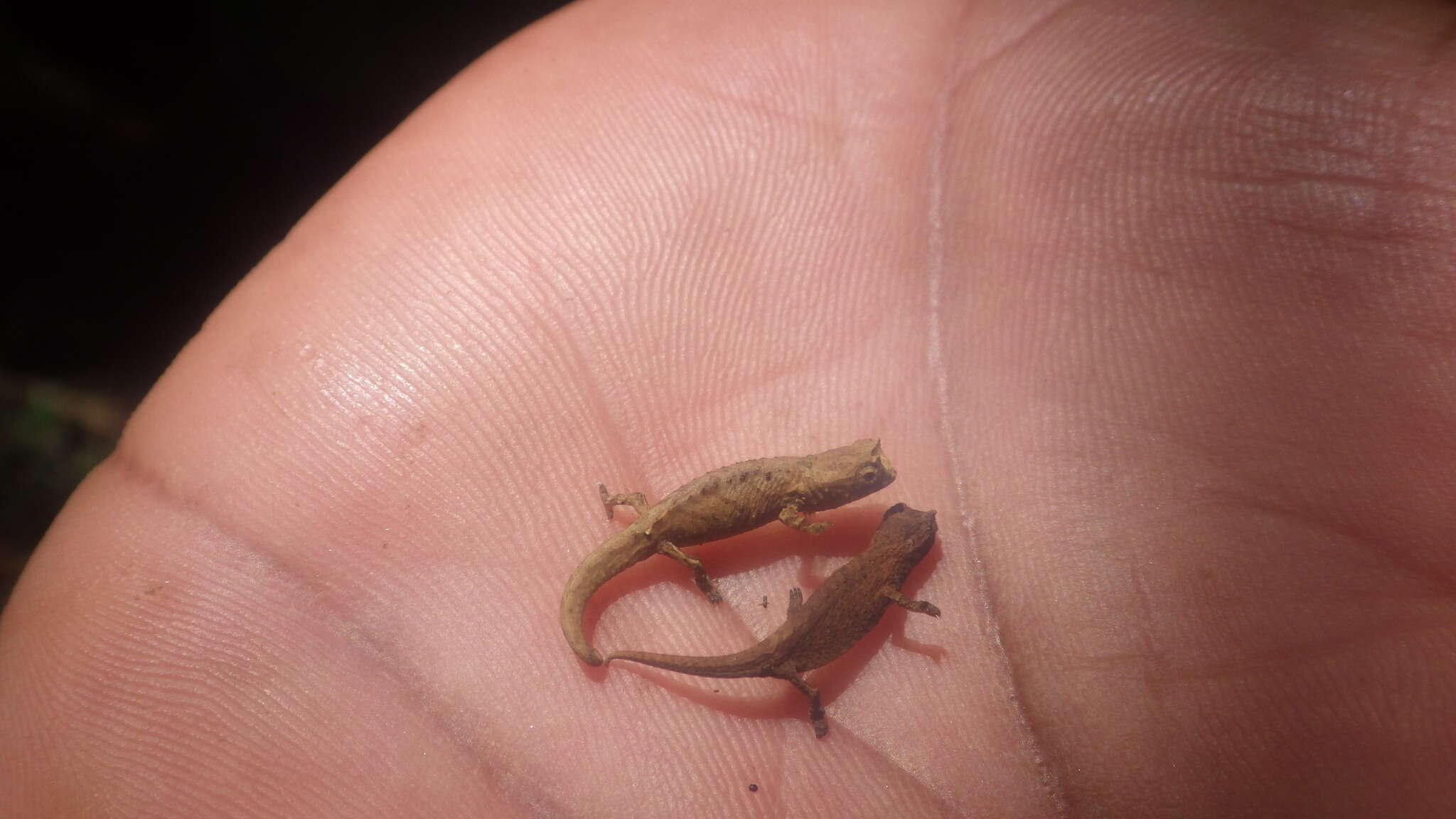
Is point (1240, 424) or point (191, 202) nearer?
point (1240, 424)

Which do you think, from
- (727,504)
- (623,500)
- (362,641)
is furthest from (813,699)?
(362,641)

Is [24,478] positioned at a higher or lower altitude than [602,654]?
higher

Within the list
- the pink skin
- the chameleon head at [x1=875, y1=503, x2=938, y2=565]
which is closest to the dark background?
the pink skin

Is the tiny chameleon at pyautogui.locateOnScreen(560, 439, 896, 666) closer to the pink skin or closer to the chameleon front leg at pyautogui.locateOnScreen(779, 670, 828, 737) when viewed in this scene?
the pink skin

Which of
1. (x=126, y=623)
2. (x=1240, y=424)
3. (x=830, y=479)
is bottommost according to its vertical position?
(x=1240, y=424)

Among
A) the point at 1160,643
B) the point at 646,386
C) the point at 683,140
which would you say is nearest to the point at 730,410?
the point at 646,386

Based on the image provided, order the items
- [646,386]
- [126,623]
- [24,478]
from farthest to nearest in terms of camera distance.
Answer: [24,478] < [646,386] < [126,623]

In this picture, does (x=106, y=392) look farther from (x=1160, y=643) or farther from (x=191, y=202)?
(x=1160, y=643)
